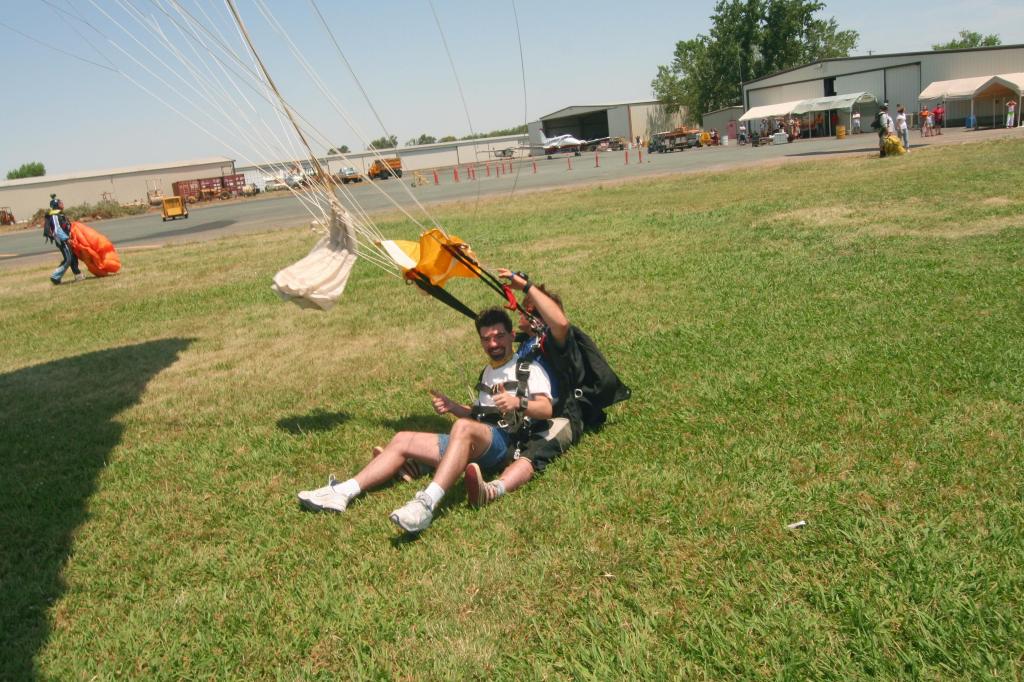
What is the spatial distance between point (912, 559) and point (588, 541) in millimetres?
1457

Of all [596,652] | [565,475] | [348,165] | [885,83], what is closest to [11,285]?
[348,165]

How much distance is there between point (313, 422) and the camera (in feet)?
21.2

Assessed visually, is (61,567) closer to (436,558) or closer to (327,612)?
(327,612)

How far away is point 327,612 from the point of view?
3.73 metres

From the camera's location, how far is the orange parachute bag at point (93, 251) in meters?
15.6

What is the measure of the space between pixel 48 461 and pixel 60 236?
1168cm

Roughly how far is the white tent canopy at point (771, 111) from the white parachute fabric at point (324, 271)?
57.4m

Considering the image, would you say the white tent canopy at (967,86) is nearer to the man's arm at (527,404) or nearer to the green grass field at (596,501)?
the green grass field at (596,501)

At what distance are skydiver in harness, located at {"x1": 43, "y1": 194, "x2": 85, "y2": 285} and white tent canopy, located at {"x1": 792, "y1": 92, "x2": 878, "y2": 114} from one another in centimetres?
4979

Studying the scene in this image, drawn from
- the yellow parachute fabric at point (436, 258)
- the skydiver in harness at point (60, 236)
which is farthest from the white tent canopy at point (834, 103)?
the yellow parachute fabric at point (436, 258)

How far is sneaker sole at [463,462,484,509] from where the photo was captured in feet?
14.4

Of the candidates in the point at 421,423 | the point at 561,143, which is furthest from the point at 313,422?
the point at 561,143

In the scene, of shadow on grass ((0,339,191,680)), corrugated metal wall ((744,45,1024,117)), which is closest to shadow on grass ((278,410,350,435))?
shadow on grass ((0,339,191,680))

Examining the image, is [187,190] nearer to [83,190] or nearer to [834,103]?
[83,190]
